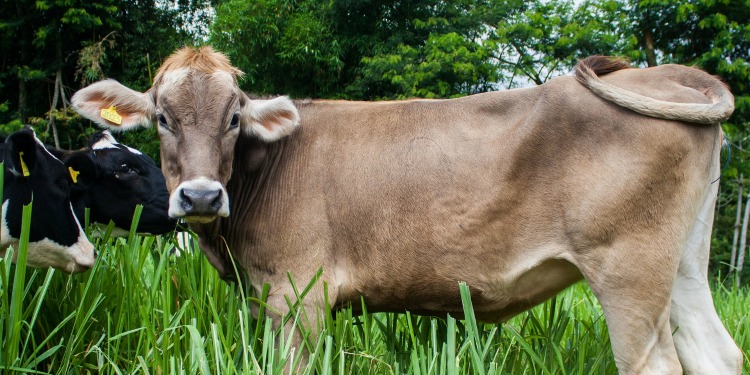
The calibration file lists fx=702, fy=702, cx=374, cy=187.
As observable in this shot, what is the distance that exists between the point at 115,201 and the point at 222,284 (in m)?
3.39

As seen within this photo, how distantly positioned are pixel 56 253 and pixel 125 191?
9.47ft

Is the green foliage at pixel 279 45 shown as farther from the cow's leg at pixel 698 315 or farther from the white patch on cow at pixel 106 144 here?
the cow's leg at pixel 698 315

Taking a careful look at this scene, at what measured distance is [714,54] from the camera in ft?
45.1

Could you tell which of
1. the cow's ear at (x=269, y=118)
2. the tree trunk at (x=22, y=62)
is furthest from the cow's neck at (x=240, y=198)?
the tree trunk at (x=22, y=62)

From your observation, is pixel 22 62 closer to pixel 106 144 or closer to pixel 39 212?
pixel 106 144

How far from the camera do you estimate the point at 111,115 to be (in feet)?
12.0

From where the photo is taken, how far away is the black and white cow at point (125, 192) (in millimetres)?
6812

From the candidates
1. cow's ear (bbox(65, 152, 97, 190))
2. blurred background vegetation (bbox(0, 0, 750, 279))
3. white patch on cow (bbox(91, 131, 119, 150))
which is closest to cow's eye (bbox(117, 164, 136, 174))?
white patch on cow (bbox(91, 131, 119, 150))

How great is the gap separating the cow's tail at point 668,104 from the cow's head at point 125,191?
186 inches

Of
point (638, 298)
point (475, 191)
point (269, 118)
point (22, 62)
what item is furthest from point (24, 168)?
point (22, 62)

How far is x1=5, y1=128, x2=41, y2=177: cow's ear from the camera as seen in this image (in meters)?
4.05

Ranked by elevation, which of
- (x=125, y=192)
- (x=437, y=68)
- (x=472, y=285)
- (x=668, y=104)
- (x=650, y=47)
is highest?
(x=650, y=47)

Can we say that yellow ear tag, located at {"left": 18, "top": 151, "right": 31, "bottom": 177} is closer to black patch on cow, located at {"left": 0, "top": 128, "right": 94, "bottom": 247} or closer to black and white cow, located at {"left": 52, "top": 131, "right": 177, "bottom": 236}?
black patch on cow, located at {"left": 0, "top": 128, "right": 94, "bottom": 247}

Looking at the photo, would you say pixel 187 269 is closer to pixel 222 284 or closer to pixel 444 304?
pixel 222 284
